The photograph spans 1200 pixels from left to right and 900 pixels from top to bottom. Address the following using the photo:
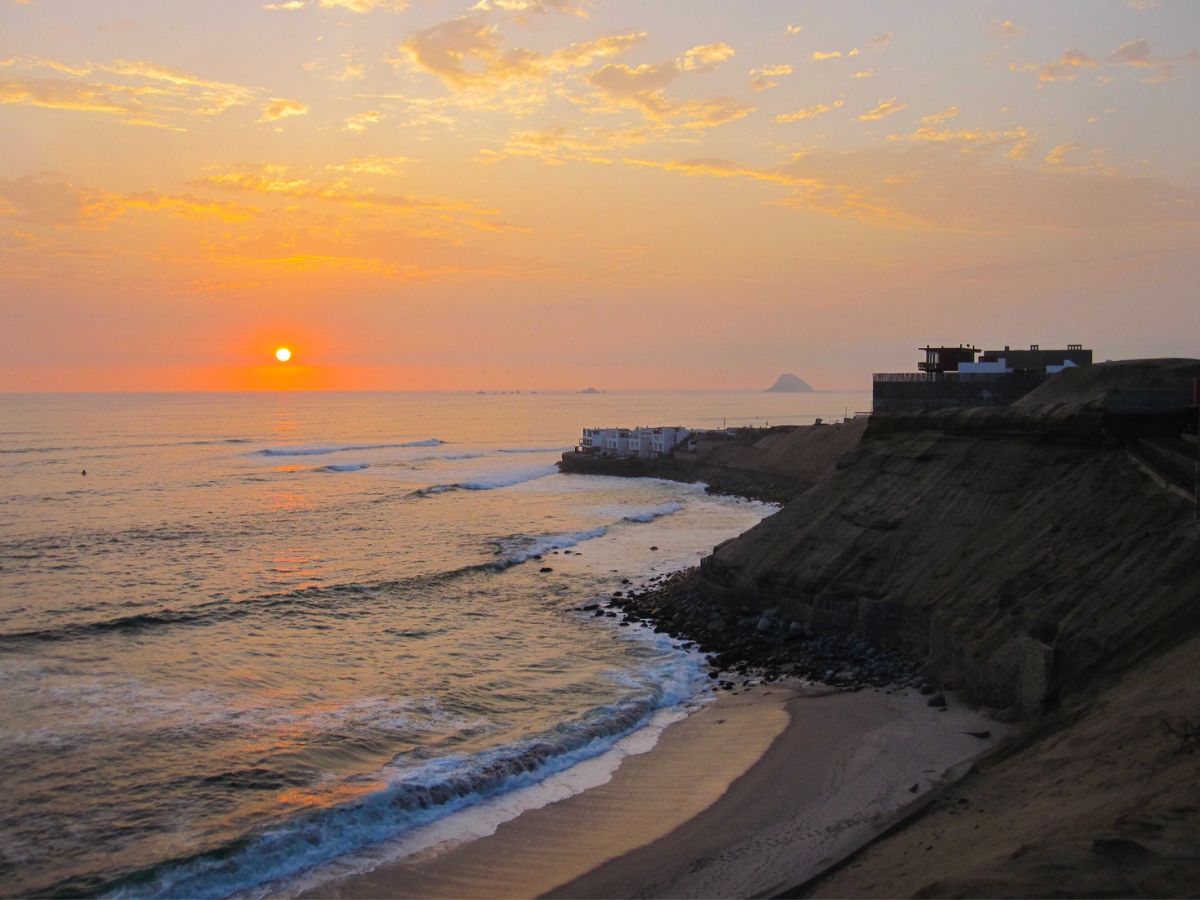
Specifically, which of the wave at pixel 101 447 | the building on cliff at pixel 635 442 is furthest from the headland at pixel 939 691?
the wave at pixel 101 447

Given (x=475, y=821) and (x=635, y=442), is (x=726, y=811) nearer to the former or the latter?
(x=475, y=821)

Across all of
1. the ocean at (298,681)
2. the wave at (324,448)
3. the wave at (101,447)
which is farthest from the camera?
the wave at (324,448)

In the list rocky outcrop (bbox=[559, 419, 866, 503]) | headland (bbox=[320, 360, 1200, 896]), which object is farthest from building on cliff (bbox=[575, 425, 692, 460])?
headland (bbox=[320, 360, 1200, 896])

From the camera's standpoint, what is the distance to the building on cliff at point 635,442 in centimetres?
9575

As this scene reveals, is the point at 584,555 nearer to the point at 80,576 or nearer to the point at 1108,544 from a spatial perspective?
the point at 80,576

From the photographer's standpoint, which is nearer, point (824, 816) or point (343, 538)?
point (824, 816)

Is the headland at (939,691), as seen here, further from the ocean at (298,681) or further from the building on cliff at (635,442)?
the building on cliff at (635,442)

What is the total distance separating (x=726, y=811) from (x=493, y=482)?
2811 inches

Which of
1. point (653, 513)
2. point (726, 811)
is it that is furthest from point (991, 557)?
point (653, 513)

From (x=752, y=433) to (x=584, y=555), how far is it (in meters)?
52.5

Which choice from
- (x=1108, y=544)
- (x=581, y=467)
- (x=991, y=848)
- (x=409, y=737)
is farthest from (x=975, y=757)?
(x=581, y=467)

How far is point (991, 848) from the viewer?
11.1m

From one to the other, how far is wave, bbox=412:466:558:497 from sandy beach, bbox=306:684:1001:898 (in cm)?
5797

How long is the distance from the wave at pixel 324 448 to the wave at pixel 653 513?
2683 inches
